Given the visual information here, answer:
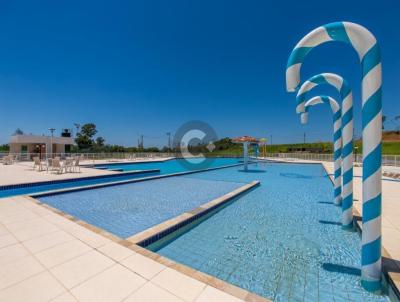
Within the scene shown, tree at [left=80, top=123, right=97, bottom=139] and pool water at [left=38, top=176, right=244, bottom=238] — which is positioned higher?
tree at [left=80, top=123, right=97, bottom=139]

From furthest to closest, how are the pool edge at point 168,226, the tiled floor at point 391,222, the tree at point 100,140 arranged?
1. the tree at point 100,140
2. the pool edge at point 168,226
3. the tiled floor at point 391,222

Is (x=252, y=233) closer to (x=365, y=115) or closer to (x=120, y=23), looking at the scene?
(x=365, y=115)

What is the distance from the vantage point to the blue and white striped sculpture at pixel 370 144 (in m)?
1.87

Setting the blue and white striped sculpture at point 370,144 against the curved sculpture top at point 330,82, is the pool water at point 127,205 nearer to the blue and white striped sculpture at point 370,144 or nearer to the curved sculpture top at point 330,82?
the blue and white striped sculpture at point 370,144

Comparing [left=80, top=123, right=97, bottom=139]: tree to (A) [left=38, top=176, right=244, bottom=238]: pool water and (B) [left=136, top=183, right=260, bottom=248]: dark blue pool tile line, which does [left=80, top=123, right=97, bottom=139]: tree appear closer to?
(A) [left=38, top=176, right=244, bottom=238]: pool water

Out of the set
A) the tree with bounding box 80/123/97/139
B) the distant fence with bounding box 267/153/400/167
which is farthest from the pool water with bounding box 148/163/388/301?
the tree with bounding box 80/123/97/139

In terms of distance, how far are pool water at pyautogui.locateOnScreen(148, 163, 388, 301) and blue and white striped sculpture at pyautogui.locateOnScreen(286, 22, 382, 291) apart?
1.09 ft

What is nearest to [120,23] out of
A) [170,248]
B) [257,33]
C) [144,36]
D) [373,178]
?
[144,36]

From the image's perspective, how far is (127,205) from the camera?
16.6 feet

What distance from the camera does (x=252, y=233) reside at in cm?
351

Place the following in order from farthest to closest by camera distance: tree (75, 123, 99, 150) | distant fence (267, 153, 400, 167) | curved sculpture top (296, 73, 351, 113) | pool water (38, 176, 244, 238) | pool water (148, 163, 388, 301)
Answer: tree (75, 123, 99, 150) → distant fence (267, 153, 400, 167) → pool water (38, 176, 244, 238) → curved sculpture top (296, 73, 351, 113) → pool water (148, 163, 388, 301)

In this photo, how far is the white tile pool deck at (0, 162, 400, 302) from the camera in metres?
1.68

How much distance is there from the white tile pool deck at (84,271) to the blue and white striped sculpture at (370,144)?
250mm

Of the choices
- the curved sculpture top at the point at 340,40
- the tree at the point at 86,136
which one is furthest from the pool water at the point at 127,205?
the tree at the point at 86,136
